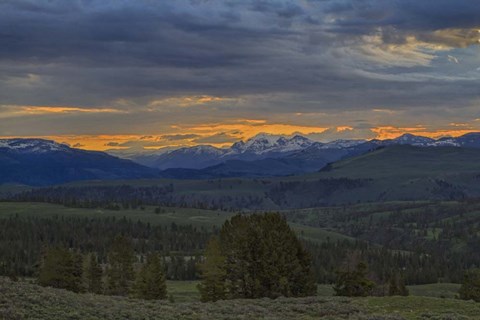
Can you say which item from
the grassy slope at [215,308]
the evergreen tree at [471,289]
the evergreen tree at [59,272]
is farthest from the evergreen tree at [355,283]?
the evergreen tree at [59,272]

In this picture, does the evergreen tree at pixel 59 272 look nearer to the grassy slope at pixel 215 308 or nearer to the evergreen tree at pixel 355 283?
the evergreen tree at pixel 355 283

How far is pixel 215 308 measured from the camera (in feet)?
185

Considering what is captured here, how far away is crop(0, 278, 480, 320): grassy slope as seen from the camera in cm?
4206

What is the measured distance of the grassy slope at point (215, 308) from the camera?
138 feet

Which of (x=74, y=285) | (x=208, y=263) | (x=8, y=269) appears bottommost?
(x=8, y=269)

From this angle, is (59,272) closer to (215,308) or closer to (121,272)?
(121,272)

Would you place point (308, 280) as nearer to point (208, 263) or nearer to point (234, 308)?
point (208, 263)

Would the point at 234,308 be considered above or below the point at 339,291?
above

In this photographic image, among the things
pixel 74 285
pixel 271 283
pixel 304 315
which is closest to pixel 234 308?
pixel 304 315

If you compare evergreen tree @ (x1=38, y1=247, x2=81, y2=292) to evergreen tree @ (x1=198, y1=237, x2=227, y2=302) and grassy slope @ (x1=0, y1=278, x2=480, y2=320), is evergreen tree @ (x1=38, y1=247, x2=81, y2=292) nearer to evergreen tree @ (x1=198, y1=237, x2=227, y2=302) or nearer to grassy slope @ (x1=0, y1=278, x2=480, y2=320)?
evergreen tree @ (x1=198, y1=237, x2=227, y2=302)

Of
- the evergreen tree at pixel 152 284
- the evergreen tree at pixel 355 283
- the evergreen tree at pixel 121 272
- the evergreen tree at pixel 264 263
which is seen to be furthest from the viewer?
the evergreen tree at pixel 121 272

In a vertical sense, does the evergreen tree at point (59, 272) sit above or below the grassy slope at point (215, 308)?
below

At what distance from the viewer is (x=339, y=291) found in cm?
9725

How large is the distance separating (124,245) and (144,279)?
2314 centimetres
